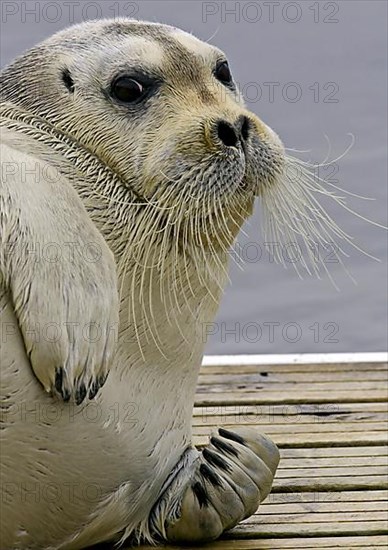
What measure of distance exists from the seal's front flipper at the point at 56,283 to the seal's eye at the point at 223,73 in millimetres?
403

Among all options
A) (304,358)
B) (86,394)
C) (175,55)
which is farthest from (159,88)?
(304,358)

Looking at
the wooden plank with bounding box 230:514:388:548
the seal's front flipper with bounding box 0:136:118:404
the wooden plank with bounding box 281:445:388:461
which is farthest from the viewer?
the wooden plank with bounding box 281:445:388:461

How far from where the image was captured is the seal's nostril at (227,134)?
7.16 feet

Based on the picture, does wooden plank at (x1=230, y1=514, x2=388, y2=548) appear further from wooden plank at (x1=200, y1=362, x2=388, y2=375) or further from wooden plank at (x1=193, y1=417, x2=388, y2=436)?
wooden plank at (x1=200, y1=362, x2=388, y2=375)

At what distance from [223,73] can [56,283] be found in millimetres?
560

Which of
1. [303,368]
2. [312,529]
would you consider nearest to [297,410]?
[303,368]

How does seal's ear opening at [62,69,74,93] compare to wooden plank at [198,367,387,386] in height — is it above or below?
above

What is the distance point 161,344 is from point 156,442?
0.54 feet

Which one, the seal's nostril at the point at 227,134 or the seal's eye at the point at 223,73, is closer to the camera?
the seal's nostril at the point at 227,134

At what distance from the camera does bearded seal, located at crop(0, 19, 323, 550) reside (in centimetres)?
203

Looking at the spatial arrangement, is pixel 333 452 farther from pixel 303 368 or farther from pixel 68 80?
pixel 68 80

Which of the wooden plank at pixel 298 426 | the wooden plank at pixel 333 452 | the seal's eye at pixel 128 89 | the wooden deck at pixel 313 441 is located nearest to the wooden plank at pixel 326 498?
the wooden deck at pixel 313 441

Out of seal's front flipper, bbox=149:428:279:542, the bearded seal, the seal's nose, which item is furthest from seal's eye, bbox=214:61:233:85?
seal's front flipper, bbox=149:428:279:542

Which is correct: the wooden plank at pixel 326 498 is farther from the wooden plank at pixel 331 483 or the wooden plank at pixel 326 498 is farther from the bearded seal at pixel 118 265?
the bearded seal at pixel 118 265
